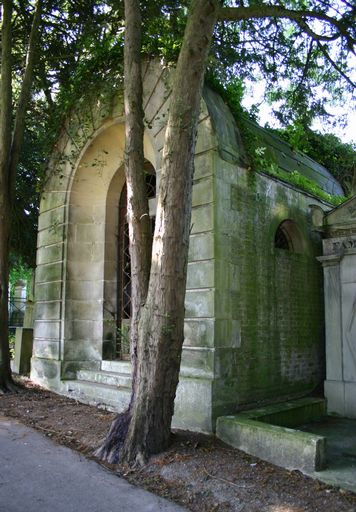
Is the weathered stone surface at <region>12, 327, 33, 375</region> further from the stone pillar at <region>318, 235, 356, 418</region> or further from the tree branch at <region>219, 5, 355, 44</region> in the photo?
the tree branch at <region>219, 5, 355, 44</region>

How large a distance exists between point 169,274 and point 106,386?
3.76 m

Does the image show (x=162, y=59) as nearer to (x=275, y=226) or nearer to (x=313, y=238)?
(x=275, y=226)

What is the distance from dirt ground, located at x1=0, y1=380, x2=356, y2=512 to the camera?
13.3ft

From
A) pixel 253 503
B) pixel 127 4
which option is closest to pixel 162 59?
pixel 127 4

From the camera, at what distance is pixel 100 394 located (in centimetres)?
794

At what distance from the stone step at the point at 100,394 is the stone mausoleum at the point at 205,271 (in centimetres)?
3

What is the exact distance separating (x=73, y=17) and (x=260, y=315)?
8168 millimetres

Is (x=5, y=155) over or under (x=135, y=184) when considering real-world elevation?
over

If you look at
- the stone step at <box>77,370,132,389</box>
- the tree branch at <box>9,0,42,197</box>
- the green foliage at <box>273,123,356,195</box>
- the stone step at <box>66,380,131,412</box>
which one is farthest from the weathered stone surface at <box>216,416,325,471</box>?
the green foliage at <box>273,123,356,195</box>

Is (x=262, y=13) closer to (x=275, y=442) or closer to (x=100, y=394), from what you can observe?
(x=275, y=442)

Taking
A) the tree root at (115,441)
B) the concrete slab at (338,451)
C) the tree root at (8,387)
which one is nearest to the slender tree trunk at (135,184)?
the tree root at (115,441)

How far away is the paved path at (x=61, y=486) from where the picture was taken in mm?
4020

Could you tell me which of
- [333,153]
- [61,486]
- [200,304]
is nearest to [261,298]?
[200,304]

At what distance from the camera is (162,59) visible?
7.49 meters
